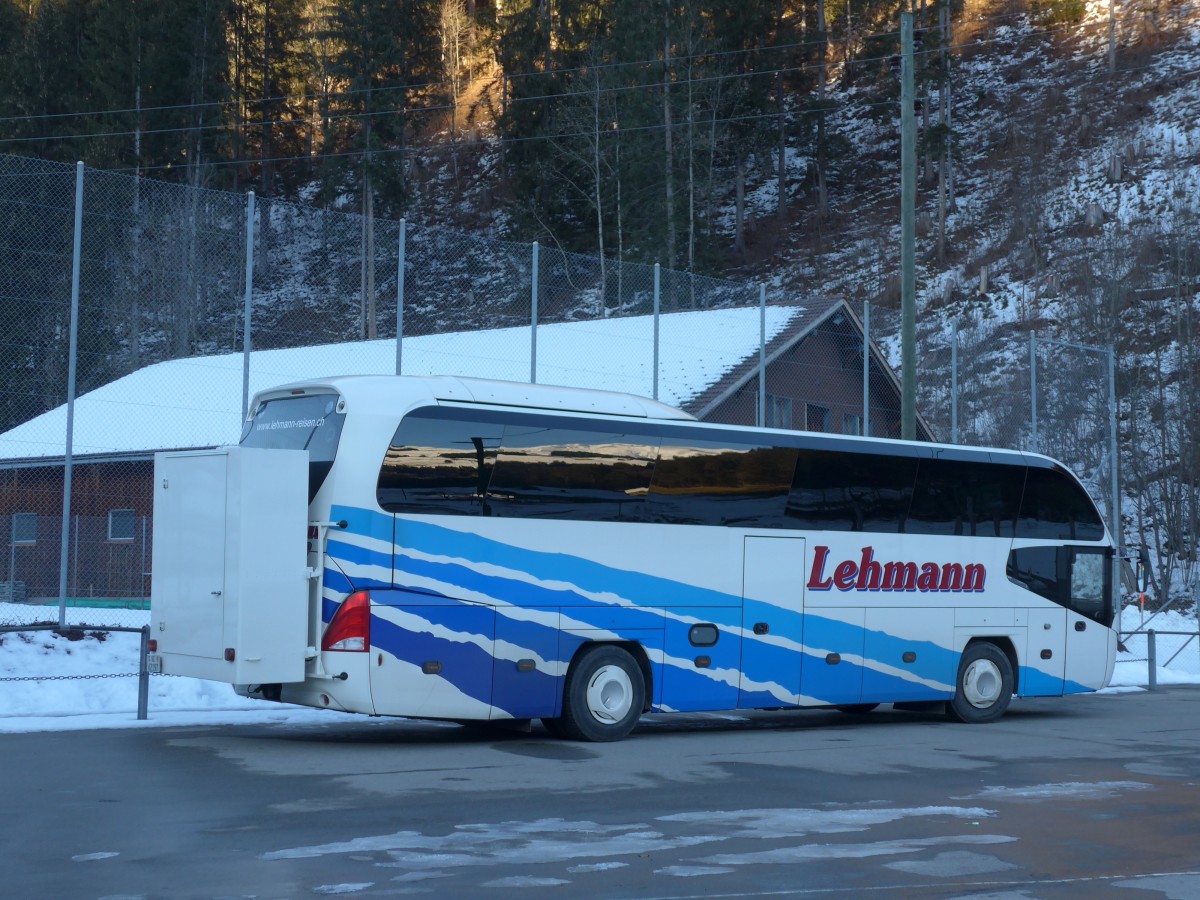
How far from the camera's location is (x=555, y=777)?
11383 mm

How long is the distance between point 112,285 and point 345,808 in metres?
10.5

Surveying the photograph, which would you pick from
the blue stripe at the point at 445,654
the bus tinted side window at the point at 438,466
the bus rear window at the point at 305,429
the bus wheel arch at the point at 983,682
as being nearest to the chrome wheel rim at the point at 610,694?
the blue stripe at the point at 445,654

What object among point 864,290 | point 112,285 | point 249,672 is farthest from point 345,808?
point 864,290

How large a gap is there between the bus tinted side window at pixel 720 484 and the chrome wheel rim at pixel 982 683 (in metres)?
3.63

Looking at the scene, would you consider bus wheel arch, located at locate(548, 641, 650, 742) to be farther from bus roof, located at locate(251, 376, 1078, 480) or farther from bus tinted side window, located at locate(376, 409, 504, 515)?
bus roof, located at locate(251, 376, 1078, 480)

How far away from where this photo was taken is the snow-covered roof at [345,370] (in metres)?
19.5

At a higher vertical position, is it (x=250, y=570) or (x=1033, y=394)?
(x=1033, y=394)

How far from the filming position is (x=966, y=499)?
17.5 m

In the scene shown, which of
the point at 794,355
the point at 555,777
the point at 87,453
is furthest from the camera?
the point at 794,355

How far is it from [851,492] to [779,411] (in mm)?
10813

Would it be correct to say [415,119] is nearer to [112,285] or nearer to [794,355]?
[794,355]

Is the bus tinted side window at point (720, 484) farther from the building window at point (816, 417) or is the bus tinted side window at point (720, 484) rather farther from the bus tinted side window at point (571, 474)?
the building window at point (816, 417)

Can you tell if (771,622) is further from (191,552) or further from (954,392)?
(954,392)

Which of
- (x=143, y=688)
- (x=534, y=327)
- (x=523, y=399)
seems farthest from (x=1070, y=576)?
(x=143, y=688)
